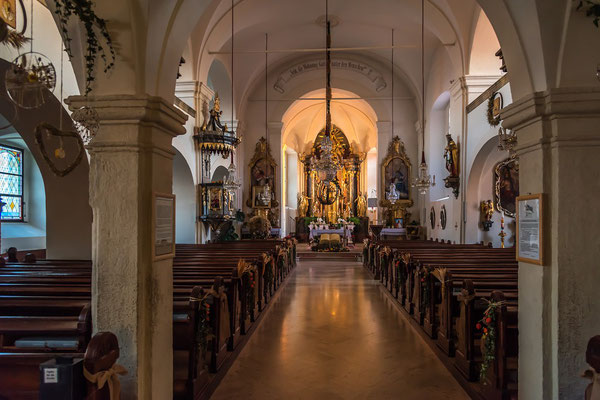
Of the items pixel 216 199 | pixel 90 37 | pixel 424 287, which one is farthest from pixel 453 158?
pixel 90 37

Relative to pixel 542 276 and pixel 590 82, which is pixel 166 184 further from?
pixel 590 82

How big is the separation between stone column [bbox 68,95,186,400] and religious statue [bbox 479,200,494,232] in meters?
9.80

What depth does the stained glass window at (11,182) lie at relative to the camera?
36.4 feet

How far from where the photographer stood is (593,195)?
113 inches

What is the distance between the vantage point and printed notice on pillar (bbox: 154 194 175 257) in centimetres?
300

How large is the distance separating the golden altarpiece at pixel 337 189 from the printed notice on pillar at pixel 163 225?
64.9ft

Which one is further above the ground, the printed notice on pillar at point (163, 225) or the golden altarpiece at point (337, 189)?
the golden altarpiece at point (337, 189)

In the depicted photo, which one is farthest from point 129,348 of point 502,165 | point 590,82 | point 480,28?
point 480,28

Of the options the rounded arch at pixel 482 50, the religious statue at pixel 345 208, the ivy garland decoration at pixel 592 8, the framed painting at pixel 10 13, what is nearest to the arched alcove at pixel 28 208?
the framed painting at pixel 10 13

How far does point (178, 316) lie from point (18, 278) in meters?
1.98

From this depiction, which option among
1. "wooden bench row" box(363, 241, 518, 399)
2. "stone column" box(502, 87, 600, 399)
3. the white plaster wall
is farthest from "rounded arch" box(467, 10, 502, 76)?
"stone column" box(502, 87, 600, 399)

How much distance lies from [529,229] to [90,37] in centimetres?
314

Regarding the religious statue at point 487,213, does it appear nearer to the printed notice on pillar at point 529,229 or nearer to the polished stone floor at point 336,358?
the polished stone floor at point 336,358

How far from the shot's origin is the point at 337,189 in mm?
23641
